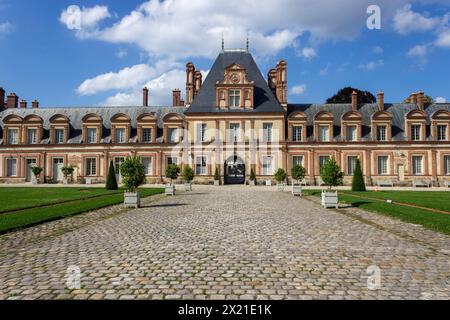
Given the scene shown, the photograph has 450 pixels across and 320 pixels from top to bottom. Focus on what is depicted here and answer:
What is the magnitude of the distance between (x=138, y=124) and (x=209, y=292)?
1399 inches

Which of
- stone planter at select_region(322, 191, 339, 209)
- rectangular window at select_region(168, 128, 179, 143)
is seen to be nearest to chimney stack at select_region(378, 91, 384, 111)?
rectangular window at select_region(168, 128, 179, 143)

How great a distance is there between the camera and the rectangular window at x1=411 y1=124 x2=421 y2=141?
1435 inches

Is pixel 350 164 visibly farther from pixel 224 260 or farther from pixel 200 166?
pixel 224 260

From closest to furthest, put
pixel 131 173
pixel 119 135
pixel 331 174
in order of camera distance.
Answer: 1. pixel 131 173
2. pixel 331 174
3. pixel 119 135

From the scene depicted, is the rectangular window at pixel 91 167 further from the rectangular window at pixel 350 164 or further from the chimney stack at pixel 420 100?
the chimney stack at pixel 420 100

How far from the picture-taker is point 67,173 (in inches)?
1437

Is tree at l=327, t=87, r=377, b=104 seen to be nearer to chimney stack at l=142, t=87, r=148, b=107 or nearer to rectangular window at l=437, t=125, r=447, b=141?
rectangular window at l=437, t=125, r=447, b=141

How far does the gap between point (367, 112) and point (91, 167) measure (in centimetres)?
3134

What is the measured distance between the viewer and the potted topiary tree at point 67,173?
1435 inches

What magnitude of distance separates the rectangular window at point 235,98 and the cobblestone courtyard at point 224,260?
27.3 metres

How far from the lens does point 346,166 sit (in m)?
36.4

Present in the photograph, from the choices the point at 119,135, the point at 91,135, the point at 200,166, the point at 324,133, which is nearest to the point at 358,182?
the point at 324,133

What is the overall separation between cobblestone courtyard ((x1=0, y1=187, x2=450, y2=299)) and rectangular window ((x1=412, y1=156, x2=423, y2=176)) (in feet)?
96.7
